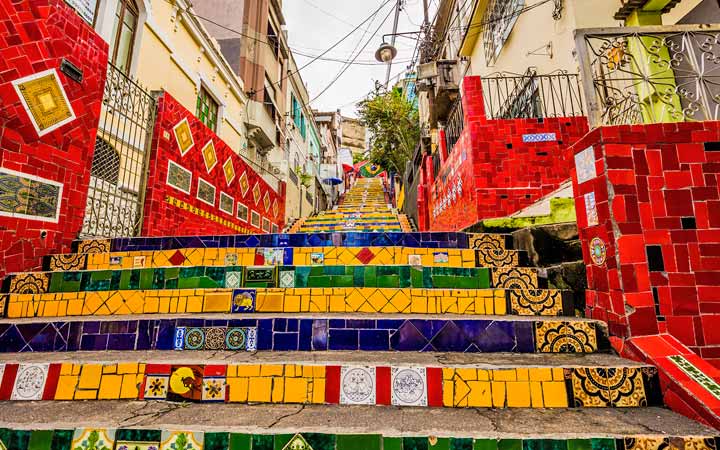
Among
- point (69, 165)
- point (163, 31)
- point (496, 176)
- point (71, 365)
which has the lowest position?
point (71, 365)

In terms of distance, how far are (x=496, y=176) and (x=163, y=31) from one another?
23.5ft

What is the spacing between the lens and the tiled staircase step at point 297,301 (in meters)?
2.15

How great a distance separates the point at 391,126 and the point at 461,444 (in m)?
16.3

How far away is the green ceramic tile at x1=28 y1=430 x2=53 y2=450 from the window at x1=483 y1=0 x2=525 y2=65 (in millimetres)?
8598

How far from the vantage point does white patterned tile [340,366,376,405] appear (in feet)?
4.81

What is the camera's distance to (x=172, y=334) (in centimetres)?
190

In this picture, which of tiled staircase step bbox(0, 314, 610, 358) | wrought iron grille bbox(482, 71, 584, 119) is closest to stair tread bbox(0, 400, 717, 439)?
tiled staircase step bbox(0, 314, 610, 358)

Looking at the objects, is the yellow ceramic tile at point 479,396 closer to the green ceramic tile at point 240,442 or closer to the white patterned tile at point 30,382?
the green ceramic tile at point 240,442

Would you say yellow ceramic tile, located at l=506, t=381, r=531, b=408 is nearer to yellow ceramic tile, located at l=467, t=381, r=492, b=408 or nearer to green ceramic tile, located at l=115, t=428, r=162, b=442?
yellow ceramic tile, located at l=467, t=381, r=492, b=408

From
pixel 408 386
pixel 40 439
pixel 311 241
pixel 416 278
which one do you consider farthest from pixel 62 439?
pixel 311 241

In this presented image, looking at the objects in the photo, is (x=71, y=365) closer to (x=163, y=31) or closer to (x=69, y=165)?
(x=69, y=165)

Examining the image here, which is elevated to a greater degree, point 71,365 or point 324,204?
point 324,204

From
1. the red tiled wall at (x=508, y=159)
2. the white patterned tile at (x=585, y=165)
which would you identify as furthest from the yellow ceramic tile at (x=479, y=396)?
the red tiled wall at (x=508, y=159)

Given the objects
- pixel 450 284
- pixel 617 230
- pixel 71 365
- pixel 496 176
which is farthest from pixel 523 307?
pixel 496 176
